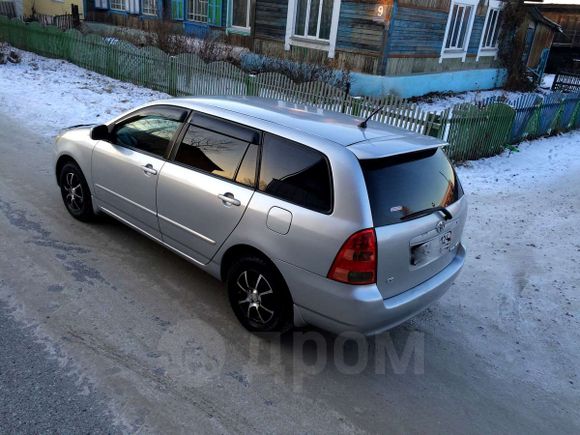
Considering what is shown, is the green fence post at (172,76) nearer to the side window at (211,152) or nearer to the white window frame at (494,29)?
the side window at (211,152)

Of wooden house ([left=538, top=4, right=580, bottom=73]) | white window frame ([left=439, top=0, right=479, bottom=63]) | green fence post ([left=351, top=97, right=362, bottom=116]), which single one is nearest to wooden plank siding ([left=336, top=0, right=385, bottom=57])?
white window frame ([left=439, top=0, right=479, bottom=63])

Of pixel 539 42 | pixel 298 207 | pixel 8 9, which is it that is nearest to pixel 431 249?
pixel 298 207

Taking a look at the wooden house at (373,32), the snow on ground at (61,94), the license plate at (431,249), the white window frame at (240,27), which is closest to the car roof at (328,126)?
the license plate at (431,249)

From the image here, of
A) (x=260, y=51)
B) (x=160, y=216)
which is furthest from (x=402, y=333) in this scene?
(x=260, y=51)

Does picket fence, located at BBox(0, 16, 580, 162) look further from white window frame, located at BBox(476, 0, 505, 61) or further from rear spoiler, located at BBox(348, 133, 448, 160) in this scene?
white window frame, located at BBox(476, 0, 505, 61)

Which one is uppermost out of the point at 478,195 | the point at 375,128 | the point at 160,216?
the point at 375,128

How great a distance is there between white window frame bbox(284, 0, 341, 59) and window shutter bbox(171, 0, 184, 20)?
617 centimetres

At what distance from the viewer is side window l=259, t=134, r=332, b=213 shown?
3.02 m

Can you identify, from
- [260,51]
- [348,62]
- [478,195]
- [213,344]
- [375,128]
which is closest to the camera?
[213,344]

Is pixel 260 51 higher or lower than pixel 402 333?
higher

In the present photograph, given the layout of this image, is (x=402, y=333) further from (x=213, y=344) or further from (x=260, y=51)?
(x=260, y=51)

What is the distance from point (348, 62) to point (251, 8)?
4600 millimetres

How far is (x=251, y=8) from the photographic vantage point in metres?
16.2

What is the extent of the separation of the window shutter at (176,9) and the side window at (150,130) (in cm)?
1658
